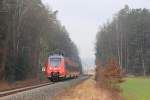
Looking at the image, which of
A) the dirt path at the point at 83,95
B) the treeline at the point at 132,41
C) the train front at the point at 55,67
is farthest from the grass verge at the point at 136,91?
the treeline at the point at 132,41

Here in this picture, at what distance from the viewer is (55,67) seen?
221ft

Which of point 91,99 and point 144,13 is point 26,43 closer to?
point 91,99

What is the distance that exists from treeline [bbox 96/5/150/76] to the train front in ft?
191

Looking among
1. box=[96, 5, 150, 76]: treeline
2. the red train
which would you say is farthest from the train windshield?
box=[96, 5, 150, 76]: treeline

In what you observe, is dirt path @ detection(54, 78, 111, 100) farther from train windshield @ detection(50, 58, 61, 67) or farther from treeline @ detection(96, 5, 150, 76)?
treeline @ detection(96, 5, 150, 76)

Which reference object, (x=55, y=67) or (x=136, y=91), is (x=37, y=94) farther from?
(x=55, y=67)

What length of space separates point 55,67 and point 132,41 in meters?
70.6

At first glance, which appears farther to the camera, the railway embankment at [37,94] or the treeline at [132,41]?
the treeline at [132,41]

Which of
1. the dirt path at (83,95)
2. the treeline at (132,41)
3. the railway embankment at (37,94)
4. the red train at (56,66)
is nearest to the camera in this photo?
the railway embankment at (37,94)

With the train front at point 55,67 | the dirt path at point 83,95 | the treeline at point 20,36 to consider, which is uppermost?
the treeline at point 20,36

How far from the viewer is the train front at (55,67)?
6694 centimetres

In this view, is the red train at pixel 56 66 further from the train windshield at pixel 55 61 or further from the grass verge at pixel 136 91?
the grass verge at pixel 136 91

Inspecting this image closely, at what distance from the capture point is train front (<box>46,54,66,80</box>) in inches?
2635

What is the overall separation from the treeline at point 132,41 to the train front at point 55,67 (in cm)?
5810
